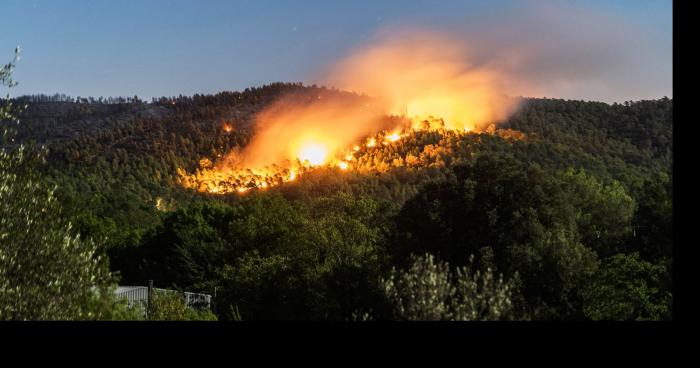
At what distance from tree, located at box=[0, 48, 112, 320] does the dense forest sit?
312 millimetres

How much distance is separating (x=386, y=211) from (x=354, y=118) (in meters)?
10.8

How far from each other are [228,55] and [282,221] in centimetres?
1109

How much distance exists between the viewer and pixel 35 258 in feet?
30.2

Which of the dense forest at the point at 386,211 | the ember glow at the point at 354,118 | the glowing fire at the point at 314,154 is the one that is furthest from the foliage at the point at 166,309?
the glowing fire at the point at 314,154

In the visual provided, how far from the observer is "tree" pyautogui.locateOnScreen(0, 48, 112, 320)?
8797 mm

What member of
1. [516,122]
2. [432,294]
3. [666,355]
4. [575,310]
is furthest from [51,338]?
[516,122]

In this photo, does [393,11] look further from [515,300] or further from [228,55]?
[515,300]

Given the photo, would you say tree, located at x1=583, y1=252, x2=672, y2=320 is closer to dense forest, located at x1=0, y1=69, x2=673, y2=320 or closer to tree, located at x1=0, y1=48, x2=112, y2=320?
dense forest, located at x1=0, y1=69, x2=673, y2=320

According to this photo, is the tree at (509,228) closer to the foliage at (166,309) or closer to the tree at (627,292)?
the tree at (627,292)

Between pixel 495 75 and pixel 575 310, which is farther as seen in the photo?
pixel 495 75

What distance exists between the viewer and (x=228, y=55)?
21.7 metres

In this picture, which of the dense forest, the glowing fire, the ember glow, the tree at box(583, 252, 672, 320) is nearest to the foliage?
the dense forest

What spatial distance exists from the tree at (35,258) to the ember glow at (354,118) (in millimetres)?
18235

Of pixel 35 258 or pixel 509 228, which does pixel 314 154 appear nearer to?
pixel 509 228
